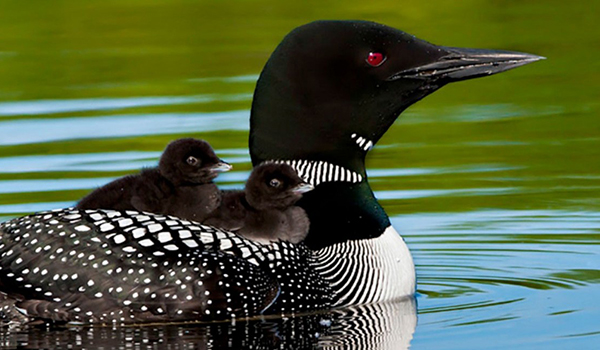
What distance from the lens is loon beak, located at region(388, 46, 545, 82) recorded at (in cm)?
655

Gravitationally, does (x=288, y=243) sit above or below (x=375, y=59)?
below

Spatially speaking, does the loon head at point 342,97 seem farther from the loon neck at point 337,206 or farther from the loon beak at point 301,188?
the loon beak at point 301,188

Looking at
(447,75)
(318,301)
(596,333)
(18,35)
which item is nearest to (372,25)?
(447,75)

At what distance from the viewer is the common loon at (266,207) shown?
6191 millimetres

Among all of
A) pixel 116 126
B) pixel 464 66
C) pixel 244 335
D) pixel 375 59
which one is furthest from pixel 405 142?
pixel 244 335

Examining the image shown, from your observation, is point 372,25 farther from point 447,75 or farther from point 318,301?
point 318,301

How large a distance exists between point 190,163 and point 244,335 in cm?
75

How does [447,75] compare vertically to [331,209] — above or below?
above

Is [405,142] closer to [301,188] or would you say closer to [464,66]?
[464,66]

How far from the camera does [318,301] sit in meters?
6.25

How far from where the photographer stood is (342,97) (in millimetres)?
6469

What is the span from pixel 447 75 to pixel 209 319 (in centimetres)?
146

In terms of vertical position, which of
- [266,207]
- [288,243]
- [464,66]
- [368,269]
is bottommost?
[368,269]

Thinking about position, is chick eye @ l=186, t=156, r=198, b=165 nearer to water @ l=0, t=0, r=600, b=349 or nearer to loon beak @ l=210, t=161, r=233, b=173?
loon beak @ l=210, t=161, r=233, b=173
